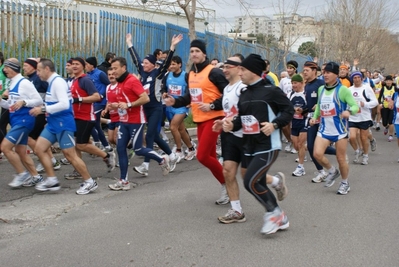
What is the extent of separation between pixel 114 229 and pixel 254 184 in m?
1.63

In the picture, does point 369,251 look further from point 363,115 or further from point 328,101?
point 363,115

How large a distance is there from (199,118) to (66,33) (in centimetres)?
777

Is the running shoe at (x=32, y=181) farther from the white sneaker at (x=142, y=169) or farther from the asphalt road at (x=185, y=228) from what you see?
the white sneaker at (x=142, y=169)

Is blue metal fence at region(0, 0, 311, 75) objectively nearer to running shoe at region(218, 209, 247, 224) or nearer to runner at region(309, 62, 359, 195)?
runner at region(309, 62, 359, 195)

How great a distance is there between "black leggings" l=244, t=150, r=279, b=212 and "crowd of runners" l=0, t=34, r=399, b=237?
1 cm

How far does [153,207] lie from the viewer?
6.78 metres

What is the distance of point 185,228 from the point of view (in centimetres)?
585

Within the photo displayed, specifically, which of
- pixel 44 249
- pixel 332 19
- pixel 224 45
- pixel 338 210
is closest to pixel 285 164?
pixel 338 210

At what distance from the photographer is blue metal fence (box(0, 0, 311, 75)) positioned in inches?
480

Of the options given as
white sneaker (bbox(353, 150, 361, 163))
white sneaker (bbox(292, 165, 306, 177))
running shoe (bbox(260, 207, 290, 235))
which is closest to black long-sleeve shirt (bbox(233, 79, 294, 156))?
running shoe (bbox(260, 207, 290, 235))

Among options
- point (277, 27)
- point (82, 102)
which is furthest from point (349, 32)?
point (82, 102)

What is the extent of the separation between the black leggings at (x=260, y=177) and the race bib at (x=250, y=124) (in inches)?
10.7

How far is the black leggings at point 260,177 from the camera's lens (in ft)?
17.9

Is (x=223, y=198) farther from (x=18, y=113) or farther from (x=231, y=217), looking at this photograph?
(x=18, y=113)
